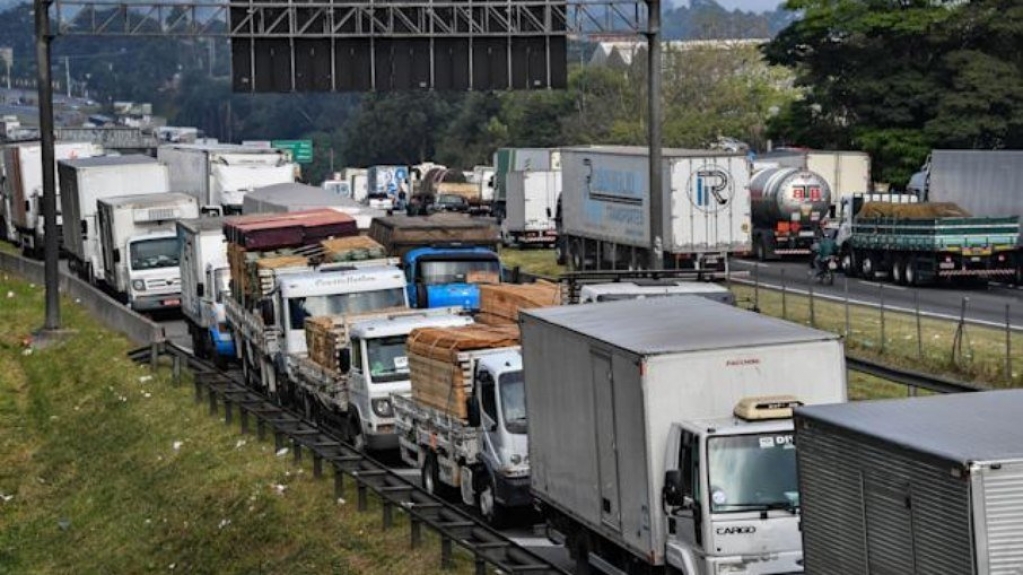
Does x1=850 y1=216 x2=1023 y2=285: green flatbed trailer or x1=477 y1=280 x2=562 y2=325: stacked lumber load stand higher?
x1=477 y1=280 x2=562 y2=325: stacked lumber load

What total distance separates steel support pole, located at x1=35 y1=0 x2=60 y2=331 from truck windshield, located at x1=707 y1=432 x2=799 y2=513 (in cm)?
2635

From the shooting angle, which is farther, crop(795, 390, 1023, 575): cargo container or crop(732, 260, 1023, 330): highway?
crop(732, 260, 1023, 330): highway

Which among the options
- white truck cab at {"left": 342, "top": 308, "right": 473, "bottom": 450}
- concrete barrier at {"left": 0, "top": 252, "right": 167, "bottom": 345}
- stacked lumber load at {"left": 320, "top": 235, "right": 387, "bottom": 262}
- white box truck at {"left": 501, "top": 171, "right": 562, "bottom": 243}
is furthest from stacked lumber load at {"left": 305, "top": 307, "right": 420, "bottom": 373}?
white box truck at {"left": 501, "top": 171, "right": 562, "bottom": 243}

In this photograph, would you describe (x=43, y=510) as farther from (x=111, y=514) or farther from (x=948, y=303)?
(x=948, y=303)

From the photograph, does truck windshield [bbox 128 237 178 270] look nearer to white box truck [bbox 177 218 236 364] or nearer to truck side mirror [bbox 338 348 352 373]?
white box truck [bbox 177 218 236 364]

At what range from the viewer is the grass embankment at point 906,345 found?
3306 centimetres

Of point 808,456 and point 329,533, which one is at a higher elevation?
point 808,456

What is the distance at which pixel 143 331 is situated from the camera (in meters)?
44.5

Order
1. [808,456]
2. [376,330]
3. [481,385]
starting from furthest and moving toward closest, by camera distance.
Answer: [376,330]
[481,385]
[808,456]

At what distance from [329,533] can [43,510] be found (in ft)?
32.9

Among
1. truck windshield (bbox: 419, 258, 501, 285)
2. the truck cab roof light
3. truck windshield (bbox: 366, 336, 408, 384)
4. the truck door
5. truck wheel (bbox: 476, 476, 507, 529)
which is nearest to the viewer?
the truck cab roof light

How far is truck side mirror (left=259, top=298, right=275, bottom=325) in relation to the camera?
35.1m

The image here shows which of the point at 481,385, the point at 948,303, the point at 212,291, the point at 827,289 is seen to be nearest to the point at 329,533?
the point at 481,385

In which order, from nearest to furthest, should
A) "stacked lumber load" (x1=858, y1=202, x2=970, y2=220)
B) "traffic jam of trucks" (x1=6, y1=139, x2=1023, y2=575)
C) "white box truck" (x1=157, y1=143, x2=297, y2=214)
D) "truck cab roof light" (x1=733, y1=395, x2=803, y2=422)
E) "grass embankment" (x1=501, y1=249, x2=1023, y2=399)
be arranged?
"traffic jam of trucks" (x1=6, y1=139, x2=1023, y2=575)
"truck cab roof light" (x1=733, y1=395, x2=803, y2=422)
"grass embankment" (x1=501, y1=249, x2=1023, y2=399)
"stacked lumber load" (x1=858, y1=202, x2=970, y2=220)
"white box truck" (x1=157, y1=143, x2=297, y2=214)
